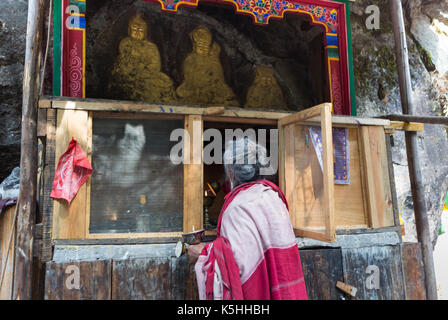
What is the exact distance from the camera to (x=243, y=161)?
253 cm

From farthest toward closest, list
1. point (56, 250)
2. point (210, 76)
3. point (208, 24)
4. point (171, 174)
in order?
point (208, 24), point (210, 76), point (171, 174), point (56, 250)

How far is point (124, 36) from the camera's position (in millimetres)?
5633

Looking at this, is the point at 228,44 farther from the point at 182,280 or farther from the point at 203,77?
the point at 182,280

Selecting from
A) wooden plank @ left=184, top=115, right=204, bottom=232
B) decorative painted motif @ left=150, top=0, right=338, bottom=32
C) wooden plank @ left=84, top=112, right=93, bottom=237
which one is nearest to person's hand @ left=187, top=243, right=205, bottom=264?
wooden plank @ left=184, top=115, right=204, bottom=232

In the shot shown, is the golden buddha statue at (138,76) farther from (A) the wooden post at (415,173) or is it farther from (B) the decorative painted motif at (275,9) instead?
(A) the wooden post at (415,173)

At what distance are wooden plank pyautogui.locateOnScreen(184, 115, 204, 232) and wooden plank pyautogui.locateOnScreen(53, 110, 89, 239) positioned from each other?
2.83 ft

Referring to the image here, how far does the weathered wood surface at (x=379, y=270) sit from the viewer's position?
132 inches

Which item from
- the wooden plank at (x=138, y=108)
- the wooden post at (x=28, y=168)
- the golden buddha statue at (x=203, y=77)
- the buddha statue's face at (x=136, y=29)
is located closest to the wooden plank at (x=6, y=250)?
the wooden post at (x=28, y=168)

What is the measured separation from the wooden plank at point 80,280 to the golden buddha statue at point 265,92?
3731mm

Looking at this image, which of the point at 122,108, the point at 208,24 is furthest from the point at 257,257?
the point at 208,24

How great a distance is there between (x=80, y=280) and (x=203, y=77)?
3.74m

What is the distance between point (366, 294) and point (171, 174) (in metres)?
2.24
